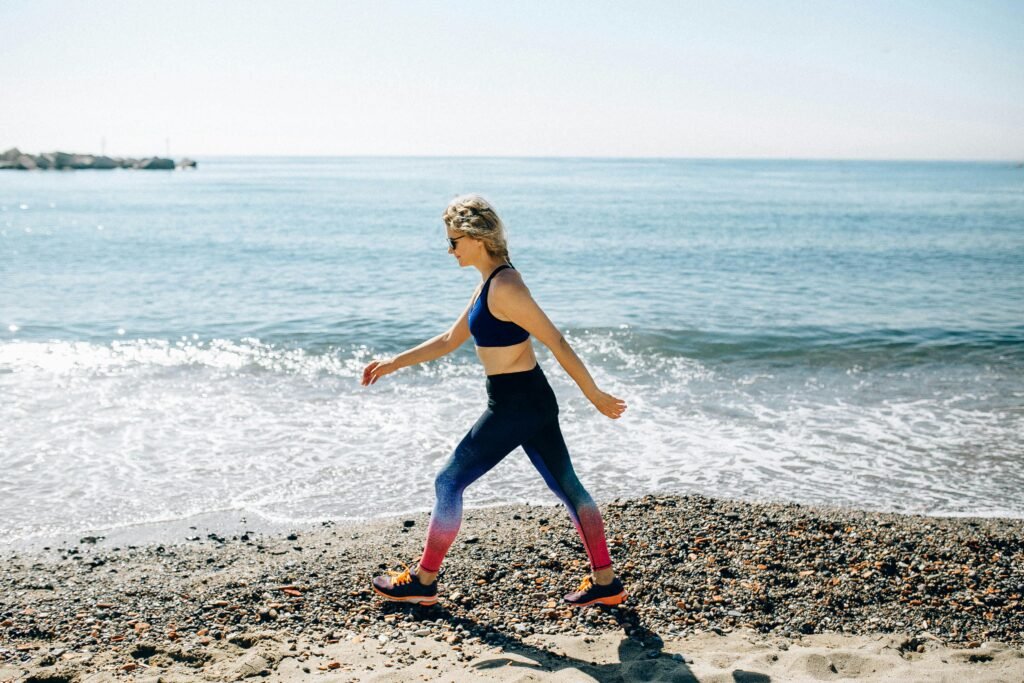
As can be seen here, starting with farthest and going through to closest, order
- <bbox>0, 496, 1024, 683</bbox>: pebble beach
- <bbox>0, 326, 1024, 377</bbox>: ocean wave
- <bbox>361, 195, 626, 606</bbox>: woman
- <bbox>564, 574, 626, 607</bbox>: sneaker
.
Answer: <bbox>0, 326, 1024, 377</bbox>: ocean wave
<bbox>564, 574, 626, 607</bbox>: sneaker
<bbox>361, 195, 626, 606</bbox>: woman
<bbox>0, 496, 1024, 683</bbox>: pebble beach

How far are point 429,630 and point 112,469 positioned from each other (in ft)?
16.1

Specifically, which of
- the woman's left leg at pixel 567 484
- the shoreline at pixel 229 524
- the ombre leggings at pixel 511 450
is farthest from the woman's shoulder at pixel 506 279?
the shoreline at pixel 229 524

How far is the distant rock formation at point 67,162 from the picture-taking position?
113 m

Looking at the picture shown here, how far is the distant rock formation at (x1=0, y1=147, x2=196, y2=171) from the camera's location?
11275 centimetres

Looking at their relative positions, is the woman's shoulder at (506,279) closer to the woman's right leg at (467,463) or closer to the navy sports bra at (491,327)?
the navy sports bra at (491,327)

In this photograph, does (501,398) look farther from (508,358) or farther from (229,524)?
(229,524)

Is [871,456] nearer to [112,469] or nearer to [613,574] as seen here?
[613,574]

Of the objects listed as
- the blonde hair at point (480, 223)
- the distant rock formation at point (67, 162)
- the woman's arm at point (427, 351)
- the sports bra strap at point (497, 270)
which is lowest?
the woman's arm at point (427, 351)

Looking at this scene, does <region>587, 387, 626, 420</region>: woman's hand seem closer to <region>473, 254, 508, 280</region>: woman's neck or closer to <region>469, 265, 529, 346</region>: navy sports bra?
<region>469, 265, 529, 346</region>: navy sports bra

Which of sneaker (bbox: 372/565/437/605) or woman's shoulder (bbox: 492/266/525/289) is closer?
woman's shoulder (bbox: 492/266/525/289)

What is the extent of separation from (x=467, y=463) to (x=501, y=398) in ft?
1.38

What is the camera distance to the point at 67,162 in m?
118

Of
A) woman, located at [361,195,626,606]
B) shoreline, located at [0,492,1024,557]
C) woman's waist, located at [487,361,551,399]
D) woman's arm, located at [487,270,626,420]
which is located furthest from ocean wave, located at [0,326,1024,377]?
woman's arm, located at [487,270,626,420]

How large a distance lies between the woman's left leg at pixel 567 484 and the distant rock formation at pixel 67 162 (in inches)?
4974
